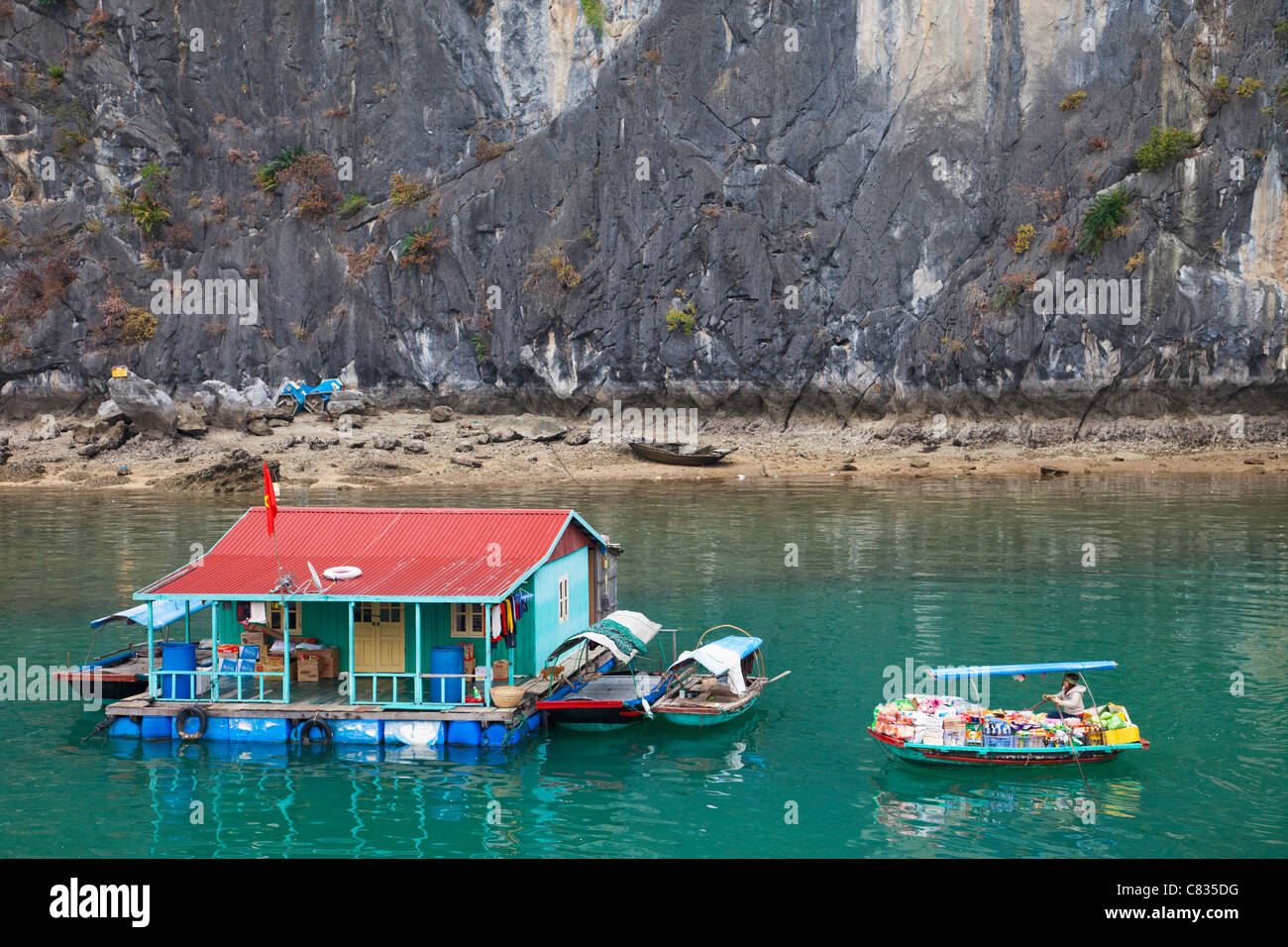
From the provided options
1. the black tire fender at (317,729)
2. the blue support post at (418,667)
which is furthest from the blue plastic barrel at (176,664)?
the blue support post at (418,667)

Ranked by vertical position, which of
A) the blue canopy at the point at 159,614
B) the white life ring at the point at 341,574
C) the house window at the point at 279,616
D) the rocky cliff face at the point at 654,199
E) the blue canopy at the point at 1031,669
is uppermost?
the rocky cliff face at the point at 654,199

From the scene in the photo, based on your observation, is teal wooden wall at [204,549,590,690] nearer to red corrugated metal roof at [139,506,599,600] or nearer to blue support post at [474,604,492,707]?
red corrugated metal roof at [139,506,599,600]

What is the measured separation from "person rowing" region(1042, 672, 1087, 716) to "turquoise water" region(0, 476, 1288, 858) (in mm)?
919

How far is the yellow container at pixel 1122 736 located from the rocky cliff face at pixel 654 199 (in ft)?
135

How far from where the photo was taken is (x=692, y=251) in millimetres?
62031

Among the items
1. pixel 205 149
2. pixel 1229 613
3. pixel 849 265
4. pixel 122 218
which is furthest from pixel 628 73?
pixel 1229 613

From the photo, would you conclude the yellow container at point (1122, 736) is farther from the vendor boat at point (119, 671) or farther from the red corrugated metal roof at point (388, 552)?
the vendor boat at point (119, 671)

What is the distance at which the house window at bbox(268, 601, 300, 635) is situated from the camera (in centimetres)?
2031

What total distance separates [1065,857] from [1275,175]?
49.8m

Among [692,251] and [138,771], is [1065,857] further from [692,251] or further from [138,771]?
[692,251]

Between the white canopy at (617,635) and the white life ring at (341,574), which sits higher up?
the white life ring at (341,574)

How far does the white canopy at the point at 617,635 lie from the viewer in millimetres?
20781

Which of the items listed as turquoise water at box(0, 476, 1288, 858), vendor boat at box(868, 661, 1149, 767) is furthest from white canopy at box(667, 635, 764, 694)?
vendor boat at box(868, 661, 1149, 767)
